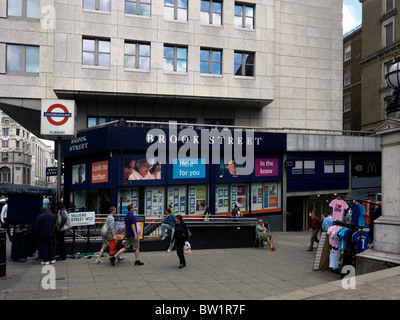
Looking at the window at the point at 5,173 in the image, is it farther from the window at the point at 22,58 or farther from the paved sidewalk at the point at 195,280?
the paved sidewalk at the point at 195,280

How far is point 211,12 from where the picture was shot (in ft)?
78.3

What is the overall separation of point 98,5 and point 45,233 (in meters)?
15.4

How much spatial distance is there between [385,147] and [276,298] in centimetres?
535

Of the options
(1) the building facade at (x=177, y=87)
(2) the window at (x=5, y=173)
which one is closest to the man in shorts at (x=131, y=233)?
(1) the building facade at (x=177, y=87)

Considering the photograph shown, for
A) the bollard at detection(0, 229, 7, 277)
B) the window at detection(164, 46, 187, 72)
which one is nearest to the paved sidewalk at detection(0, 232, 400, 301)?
the bollard at detection(0, 229, 7, 277)

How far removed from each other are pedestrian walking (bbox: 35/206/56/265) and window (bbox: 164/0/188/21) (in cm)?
1563

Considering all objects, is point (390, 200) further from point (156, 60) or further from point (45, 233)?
point (156, 60)

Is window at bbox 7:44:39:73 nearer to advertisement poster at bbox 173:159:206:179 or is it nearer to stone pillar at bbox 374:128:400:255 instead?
advertisement poster at bbox 173:159:206:179

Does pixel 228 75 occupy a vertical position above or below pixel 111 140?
above

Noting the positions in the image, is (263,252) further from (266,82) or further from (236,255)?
(266,82)

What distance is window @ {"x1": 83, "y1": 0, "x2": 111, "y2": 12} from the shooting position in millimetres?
21705

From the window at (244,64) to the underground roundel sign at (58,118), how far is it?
1368 centimetres
